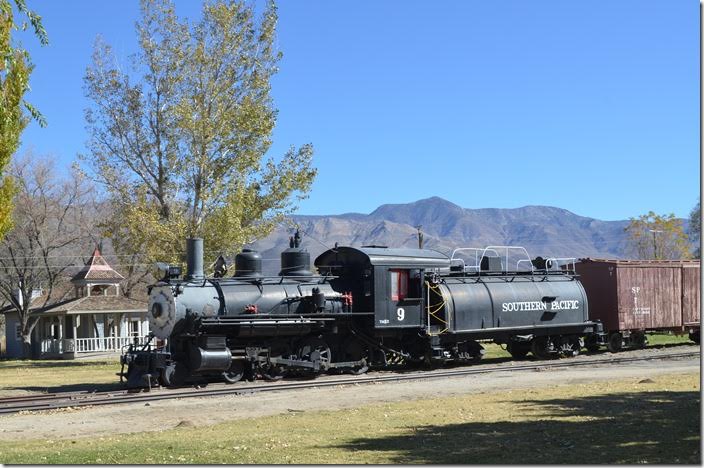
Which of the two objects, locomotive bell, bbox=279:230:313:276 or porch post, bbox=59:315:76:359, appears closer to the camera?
locomotive bell, bbox=279:230:313:276

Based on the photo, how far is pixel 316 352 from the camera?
24.8m

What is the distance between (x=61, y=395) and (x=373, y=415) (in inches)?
318

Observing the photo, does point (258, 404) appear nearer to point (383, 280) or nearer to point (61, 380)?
point (383, 280)

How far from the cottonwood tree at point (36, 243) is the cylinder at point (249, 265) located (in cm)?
3524

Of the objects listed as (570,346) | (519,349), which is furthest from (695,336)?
→ (519,349)

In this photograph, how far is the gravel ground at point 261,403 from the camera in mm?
15844

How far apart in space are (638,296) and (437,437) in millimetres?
22722

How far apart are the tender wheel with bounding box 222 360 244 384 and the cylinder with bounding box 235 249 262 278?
2535mm

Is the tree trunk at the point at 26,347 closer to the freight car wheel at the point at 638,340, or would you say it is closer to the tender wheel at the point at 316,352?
the tender wheel at the point at 316,352

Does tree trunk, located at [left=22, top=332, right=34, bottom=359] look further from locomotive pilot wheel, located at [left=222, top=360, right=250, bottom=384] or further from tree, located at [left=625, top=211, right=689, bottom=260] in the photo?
tree, located at [left=625, top=211, right=689, bottom=260]

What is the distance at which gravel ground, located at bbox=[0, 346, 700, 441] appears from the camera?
15.8 meters

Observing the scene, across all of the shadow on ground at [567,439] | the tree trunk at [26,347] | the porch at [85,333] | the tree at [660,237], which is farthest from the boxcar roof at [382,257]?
the tree at [660,237]

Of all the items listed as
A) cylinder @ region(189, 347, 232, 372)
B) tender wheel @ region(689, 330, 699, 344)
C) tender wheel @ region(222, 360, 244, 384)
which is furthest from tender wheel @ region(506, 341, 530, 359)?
cylinder @ region(189, 347, 232, 372)

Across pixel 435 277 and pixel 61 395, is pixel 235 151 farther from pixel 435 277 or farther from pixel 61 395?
pixel 61 395
